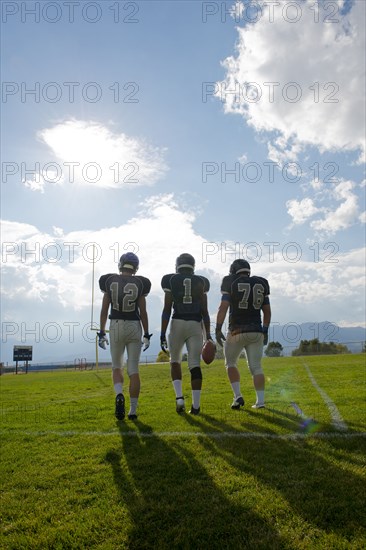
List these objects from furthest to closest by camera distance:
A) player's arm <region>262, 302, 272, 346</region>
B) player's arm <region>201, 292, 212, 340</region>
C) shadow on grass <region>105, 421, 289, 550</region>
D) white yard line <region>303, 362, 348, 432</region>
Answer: player's arm <region>201, 292, 212, 340</region>
player's arm <region>262, 302, 272, 346</region>
white yard line <region>303, 362, 348, 432</region>
shadow on grass <region>105, 421, 289, 550</region>

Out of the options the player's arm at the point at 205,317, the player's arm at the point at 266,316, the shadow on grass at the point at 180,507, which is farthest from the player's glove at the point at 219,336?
the shadow on grass at the point at 180,507

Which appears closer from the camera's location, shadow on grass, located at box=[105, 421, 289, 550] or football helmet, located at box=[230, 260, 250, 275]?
shadow on grass, located at box=[105, 421, 289, 550]

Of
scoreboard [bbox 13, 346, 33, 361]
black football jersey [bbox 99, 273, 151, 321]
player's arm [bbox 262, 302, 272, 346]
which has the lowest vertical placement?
scoreboard [bbox 13, 346, 33, 361]

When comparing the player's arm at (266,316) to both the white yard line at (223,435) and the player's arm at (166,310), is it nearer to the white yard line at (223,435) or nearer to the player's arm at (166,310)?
the player's arm at (166,310)

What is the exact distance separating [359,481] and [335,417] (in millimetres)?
2597

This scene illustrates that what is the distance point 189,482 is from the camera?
10.9ft

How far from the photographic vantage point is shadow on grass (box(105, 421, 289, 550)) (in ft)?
8.07

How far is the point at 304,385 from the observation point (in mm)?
9859

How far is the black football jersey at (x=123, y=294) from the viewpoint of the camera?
6.54m

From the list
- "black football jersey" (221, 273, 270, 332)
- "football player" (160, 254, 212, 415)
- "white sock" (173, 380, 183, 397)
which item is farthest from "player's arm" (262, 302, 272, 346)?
"white sock" (173, 380, 183, 397)

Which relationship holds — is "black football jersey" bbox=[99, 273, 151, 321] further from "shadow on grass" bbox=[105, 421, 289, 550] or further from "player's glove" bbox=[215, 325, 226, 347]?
"shadow on grass" bbox=[105, 421, 289, 550]

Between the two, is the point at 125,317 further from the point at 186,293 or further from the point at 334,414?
the point at 334,414

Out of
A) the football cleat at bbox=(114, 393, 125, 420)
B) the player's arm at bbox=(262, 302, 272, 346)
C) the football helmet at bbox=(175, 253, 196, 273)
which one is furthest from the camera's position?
the football helmet at bbox=(175, 253, 196, 273)

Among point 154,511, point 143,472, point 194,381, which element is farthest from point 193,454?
point 194,381
